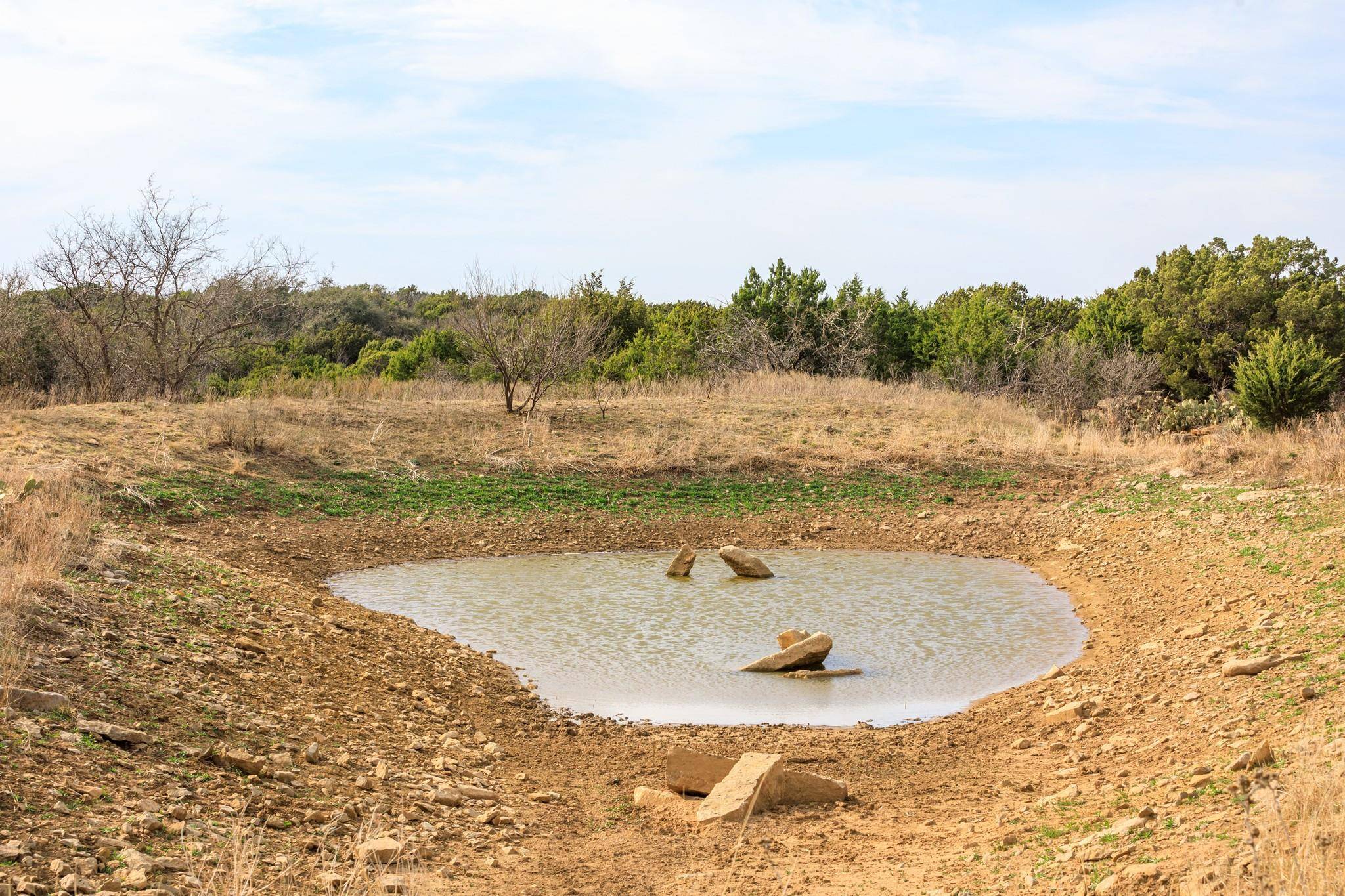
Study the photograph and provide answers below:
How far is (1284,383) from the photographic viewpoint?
→ 20.1m

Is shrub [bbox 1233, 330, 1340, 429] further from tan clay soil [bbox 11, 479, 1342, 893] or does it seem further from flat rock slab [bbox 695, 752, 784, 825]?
flat rock slab [bbox 695, 752, 784, 825]

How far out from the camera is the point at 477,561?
1359cm

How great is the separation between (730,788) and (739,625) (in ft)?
16.2

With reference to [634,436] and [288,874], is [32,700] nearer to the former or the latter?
[288,874]

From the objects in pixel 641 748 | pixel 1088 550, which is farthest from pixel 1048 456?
pixel 641 748

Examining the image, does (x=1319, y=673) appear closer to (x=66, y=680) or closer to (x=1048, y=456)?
(x=66, y=680)

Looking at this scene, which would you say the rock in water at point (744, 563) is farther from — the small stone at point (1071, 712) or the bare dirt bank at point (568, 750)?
the small stone at point (1071, 712)

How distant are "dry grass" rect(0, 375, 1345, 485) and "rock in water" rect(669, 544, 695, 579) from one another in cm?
547

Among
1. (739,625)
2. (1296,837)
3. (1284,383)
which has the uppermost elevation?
(1284,383)

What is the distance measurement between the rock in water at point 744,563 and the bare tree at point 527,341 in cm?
987

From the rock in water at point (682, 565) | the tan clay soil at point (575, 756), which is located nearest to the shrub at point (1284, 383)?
the tan clay soil at point (575, 756)

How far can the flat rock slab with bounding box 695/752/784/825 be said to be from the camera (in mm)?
5281

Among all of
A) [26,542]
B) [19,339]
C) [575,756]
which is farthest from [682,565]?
[19,339]

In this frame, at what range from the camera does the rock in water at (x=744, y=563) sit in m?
12.7
